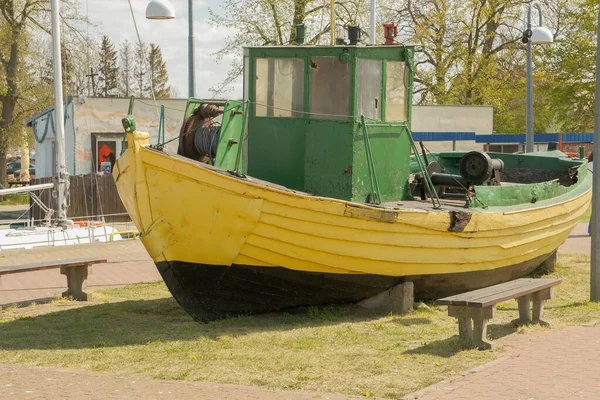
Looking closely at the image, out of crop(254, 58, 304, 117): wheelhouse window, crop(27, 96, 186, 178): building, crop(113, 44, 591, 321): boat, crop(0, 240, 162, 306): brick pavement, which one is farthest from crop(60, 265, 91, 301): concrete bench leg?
crop(27, 96, 186, 178): building

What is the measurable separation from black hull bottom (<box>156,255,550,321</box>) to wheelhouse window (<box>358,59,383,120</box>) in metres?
1.87

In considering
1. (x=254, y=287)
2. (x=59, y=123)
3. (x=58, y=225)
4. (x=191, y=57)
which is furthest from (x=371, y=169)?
(x=58, y=225)

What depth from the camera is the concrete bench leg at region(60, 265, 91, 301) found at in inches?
478

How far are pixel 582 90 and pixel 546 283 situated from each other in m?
28.1

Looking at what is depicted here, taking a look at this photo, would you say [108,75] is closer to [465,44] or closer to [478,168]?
[465,44]

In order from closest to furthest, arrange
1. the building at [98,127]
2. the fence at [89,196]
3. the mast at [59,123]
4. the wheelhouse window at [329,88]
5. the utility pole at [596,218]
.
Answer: the wheelhouse window at [329,88]
the utility pole at [596,218]
the mast at [59,123]
the fence at [89,196]
the building at [98,127]

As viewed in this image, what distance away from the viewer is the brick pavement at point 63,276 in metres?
12.8

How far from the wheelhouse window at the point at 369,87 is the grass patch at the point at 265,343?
2.23 meters

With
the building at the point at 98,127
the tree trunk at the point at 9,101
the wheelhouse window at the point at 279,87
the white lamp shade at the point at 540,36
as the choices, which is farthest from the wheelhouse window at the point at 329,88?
the tree trunk at the point at 9,101

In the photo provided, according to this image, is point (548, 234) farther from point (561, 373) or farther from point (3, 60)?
point (3, 60)

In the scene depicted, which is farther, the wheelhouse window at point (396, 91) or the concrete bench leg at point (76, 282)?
the concrete bench leg at point (76, 282)

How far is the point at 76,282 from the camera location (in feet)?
40.0

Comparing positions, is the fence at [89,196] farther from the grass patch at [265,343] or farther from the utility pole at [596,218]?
the utility pole at [596,218]

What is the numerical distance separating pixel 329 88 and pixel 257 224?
2.08 m
